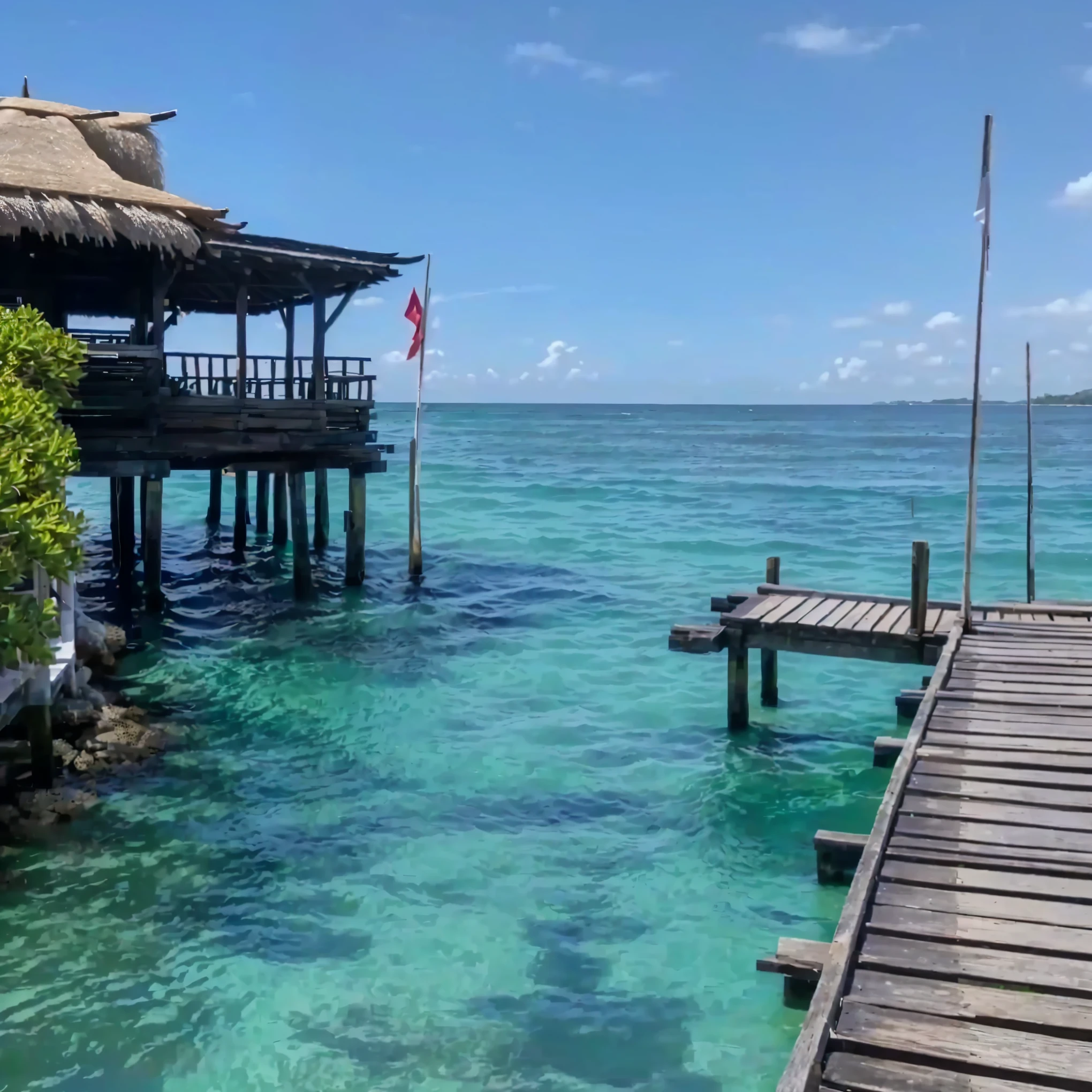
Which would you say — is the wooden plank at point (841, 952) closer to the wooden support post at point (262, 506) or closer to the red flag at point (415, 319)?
the red flag at point (415, 319)

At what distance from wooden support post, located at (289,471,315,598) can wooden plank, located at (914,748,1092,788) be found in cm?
1378

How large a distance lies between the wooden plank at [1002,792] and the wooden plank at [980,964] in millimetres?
1838

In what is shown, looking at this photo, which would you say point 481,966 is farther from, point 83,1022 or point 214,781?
point 214,781

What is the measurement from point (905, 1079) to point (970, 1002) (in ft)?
2.14

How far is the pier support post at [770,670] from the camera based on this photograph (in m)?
13.8

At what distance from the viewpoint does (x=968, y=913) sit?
17.4ft

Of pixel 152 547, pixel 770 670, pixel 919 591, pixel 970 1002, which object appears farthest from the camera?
pixel 152 547

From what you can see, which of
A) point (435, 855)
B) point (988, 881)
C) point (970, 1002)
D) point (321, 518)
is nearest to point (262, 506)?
point (321, 518)

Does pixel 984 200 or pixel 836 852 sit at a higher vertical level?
pixel 984 200

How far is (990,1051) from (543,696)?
1068 centimetres

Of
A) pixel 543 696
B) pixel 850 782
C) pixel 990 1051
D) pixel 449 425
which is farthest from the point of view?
pixel 449 425

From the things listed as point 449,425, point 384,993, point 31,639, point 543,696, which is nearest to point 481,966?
point 384,993

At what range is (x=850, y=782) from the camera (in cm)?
1143

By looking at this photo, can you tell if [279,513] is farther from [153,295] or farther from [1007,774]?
[1007,774]
